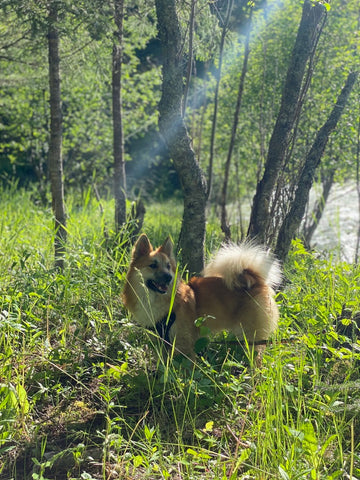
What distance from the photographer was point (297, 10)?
8914mm

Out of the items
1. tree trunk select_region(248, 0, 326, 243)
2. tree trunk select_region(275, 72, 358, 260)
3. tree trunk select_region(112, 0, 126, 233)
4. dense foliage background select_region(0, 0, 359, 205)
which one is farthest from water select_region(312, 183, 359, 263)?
tree trunk select_region(112, 0, 126, 233)

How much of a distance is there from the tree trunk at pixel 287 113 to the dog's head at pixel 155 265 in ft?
4.38

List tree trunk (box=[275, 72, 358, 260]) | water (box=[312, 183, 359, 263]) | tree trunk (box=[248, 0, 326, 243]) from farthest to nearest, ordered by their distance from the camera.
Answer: water (box=[312, 183, 359, 263]) < tree trunk (box=[275, 72, 358, 260]) < tree trunk (box=[248, 0, 326, 243])

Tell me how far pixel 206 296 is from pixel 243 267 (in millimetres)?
376

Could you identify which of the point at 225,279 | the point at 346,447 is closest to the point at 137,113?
the point at 225,279

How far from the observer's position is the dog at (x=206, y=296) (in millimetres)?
3635

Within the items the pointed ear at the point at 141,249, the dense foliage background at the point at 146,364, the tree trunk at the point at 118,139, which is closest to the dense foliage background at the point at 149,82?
the dense foliage background at the point at 146,364

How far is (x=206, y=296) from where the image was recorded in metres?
3.83

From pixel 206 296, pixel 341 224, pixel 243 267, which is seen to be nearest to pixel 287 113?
pixel 243 267

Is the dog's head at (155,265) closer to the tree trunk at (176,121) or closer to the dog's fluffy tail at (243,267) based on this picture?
the dog's fluffy tail at (243,267)

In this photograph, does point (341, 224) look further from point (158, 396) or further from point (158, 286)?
point (158, 396)

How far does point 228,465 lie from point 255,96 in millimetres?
7513

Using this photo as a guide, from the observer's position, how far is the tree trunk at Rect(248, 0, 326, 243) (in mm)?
4406

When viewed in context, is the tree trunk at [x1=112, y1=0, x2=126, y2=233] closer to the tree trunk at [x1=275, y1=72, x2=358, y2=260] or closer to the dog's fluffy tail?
the tree trunk at [x1=275, y1=72, x2=358, y2=260]
